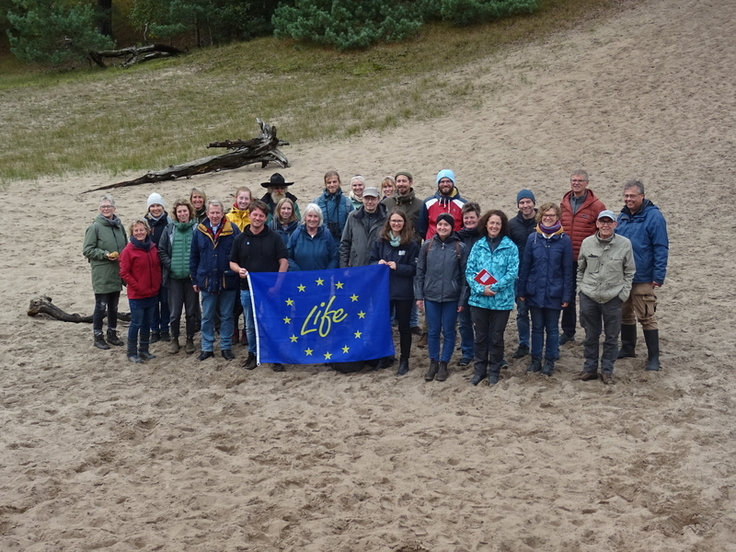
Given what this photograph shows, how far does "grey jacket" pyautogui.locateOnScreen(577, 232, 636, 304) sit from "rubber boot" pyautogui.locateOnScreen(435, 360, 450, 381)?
5.81ft

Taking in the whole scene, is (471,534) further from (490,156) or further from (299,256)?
(490,156)

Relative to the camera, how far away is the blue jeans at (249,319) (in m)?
8.98

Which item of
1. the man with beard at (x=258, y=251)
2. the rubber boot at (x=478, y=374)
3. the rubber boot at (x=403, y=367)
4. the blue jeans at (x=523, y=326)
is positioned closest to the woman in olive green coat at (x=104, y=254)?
the man with beard at (x=258, y=251)

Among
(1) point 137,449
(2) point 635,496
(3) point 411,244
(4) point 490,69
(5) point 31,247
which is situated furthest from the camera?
(4) point 490,69

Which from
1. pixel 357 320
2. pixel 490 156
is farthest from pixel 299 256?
pixel 490 156

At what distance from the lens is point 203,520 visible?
588 cm

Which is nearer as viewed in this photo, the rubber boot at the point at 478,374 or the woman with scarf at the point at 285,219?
the rubber boot at the point at 478,374

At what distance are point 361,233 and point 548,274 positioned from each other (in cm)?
223

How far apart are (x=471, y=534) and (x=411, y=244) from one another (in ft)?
12.2

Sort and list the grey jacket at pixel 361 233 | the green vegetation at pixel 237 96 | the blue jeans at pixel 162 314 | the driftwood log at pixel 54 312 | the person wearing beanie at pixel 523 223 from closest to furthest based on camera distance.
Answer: the person wearing beanie at pixel 523 223, the grey jacket at pixel 361 233, the blue jeans at pixel 162 314, the driftwood log at pixel 54 312, the green vegetation at pixel 237 96

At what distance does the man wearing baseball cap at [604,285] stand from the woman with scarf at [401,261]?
187 centimetres

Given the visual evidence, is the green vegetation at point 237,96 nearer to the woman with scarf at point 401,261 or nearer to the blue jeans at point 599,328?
the woman with scarf at point 401,261

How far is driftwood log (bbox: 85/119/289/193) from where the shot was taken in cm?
1823

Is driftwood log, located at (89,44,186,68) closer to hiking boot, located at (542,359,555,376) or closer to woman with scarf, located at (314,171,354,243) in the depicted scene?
woman with scarf, located at (314,171,354,243)
